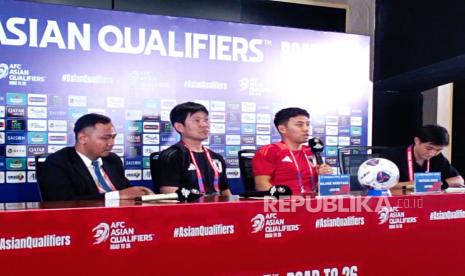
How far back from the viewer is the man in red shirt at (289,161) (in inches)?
120

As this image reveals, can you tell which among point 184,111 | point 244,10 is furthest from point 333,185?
point 244,10

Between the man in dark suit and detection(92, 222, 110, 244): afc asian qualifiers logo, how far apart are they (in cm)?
74

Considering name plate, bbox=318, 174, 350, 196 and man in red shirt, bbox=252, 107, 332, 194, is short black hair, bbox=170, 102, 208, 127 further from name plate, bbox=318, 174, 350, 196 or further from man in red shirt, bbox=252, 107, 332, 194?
name plate, bbox=318, 174, 350, 196

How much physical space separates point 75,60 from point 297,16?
2.13m

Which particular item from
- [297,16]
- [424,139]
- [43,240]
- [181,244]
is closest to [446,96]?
[297,16]

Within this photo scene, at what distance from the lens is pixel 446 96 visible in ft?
18.6

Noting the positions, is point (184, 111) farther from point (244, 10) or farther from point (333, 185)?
point (244, 10)

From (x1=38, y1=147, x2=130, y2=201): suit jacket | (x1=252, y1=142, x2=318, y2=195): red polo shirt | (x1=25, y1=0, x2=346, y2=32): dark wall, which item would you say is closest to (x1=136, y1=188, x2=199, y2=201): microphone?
(x1=38, y1=147, x2=130, y2=201): suit jacket

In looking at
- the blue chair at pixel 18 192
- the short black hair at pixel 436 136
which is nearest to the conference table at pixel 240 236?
the short black hair at pixel 436 136

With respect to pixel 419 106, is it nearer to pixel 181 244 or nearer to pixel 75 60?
pixel 75 60

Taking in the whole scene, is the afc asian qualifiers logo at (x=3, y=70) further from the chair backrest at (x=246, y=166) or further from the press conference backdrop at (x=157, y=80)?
the chair backrest at (x=246, y=166)

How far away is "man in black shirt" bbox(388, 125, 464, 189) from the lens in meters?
3.30

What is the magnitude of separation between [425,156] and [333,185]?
140cm

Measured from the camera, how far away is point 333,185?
221cm
